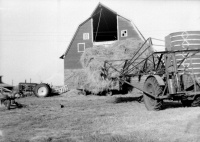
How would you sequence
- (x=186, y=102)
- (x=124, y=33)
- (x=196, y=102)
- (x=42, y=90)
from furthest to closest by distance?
(x=124, y=33) < (x=42, y=90) < (x=186, y=102) < (x=196, y=102)

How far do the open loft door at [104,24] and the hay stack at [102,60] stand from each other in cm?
1289

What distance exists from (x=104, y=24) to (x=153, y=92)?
22.9m

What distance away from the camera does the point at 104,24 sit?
103 feet

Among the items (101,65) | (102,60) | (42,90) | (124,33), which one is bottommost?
(42,90)

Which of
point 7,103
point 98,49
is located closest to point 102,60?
point 98,49

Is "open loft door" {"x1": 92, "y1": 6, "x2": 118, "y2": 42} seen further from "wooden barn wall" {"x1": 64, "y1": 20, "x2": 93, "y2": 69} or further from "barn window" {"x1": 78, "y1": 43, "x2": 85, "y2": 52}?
"barn window" {"x1": 78, "y1": 43, "x2": 85, "y2": 52}

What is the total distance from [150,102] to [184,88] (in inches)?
54.2

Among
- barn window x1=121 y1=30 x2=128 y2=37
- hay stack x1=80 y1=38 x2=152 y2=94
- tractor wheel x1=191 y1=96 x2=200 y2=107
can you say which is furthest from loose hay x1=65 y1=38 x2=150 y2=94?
barn window x1=121 y1=30 x2=128 y2=37

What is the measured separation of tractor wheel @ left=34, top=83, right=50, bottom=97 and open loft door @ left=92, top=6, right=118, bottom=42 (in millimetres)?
9655

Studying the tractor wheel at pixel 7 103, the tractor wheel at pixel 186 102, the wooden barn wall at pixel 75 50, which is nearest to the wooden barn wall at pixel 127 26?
the wooden barn wall at pixel 75 50

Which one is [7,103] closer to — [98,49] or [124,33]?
[98,49]

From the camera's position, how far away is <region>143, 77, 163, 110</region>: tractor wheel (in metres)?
9.24

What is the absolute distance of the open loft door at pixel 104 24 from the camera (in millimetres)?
27956

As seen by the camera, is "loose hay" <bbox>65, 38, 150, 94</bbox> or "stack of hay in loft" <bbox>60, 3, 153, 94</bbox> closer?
"loose hay" <bbox>65, 38, 150, 94</bbox>
